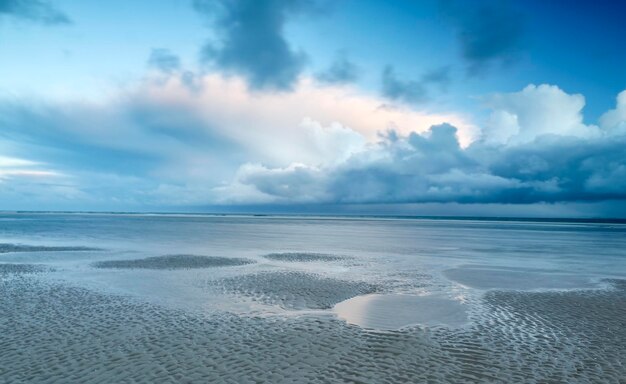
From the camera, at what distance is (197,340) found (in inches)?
579

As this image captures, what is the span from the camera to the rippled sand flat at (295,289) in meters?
21.4

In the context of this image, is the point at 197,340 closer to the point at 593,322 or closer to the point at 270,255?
the point at 593,322

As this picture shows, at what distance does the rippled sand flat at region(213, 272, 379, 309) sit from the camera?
21422mm

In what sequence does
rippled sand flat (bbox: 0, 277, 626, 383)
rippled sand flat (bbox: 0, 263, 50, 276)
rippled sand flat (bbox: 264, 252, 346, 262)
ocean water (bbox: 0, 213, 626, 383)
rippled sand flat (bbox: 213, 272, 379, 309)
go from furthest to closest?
rippled sand flat (bbox: 264, 252, 346, 262) → rippled sand flat (bbox: 0, 263, 50, 276) → rippled sand flat (bbox: 213, 272, 379, 309) → ocean water (bbox: 0, 213, 626, 383) → rippled sand flat (bbox: 0, 277, 626, 383)

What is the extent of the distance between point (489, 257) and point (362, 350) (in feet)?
121

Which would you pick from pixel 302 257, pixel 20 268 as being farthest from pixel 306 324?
pixel 20 268

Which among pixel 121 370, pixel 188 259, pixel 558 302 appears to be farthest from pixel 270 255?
pixel 121 370

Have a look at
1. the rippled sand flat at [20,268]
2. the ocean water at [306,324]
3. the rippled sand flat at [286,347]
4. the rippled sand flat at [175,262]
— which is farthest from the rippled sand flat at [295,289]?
the rippled sand flat at [20,268]

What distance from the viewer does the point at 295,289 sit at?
24.6m

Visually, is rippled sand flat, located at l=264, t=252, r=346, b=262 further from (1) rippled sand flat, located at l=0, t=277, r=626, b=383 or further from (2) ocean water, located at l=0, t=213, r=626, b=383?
(1) rippled sand flat, located at l=0, t=277, r=626, b=383

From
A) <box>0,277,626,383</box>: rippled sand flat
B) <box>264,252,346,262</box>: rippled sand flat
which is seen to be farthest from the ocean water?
<box>264,252,346,262</box>: rippled sand flat

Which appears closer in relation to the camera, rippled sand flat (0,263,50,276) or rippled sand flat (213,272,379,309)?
rippled sand flat (213,272,379,309)

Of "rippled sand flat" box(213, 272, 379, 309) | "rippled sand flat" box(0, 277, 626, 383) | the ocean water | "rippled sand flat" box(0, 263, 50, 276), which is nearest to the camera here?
"rippled sand flat" box(0, 277, 626, 383)

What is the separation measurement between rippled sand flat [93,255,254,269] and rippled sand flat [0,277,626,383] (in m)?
13.5
